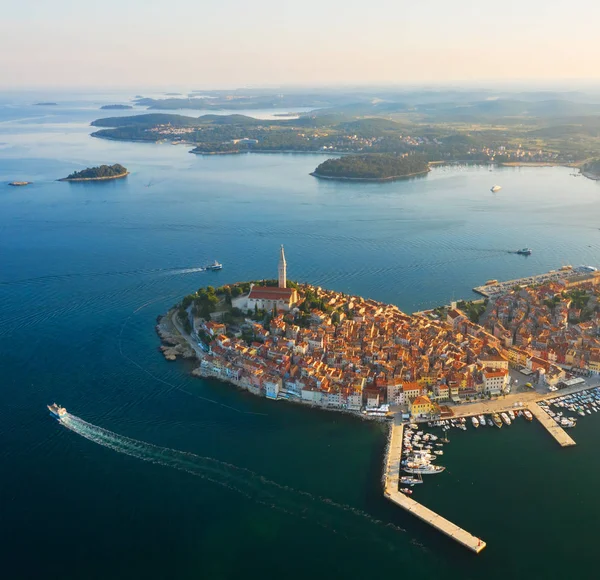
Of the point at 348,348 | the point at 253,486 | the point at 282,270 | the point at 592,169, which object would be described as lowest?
the point at 253,486

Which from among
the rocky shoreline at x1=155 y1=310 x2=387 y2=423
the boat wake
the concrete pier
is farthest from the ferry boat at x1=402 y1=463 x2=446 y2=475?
the concrete pier

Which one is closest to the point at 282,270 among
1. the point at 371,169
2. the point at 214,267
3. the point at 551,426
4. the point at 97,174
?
the point at 214,267

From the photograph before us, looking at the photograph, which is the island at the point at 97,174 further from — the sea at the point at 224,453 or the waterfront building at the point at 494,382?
the waterfront building at the point at 494,382

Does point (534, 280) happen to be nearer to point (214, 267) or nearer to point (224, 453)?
point (214, 267)

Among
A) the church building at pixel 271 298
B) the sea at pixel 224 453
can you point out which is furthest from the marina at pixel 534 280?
the church building at pixel 271 298

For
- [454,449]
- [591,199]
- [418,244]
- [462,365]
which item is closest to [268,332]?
[462,365]

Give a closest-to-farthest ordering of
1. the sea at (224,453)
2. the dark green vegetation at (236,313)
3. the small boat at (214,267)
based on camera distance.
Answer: the sea at (224,453)
the dark green vegetation at (236,313)
the small boat at (214,267)
